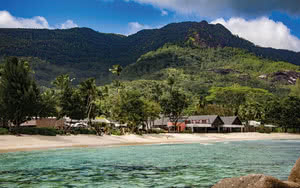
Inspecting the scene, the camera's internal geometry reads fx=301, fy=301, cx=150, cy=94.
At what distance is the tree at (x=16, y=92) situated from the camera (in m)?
43.2

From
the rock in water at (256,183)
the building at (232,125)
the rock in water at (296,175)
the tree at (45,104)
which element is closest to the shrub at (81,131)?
the tree at (45,104)

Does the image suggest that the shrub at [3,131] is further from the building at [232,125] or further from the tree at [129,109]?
the building at [232,125]

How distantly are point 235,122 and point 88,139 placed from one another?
7290 centimetres

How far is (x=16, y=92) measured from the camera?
43.6 meters

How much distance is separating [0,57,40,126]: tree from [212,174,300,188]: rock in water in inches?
1603

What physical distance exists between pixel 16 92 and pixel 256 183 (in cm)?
4230

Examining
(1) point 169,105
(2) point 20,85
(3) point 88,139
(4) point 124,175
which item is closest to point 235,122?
(1) point 169,105

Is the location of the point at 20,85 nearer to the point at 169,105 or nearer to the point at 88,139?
the point at 88,139

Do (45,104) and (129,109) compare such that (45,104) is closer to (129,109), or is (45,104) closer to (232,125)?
(129,109)

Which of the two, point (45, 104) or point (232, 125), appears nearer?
point (45, 104)

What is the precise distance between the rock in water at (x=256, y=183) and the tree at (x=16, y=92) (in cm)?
4071

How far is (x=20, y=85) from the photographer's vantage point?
44.3m

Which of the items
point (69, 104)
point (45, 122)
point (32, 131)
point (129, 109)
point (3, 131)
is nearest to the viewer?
point (3, 131)

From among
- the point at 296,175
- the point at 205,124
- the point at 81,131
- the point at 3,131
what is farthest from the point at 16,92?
the point at 205,124
